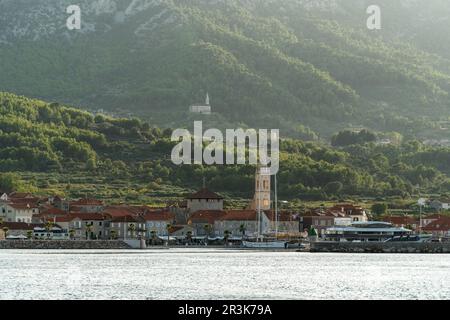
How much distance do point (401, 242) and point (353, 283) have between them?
57179mm

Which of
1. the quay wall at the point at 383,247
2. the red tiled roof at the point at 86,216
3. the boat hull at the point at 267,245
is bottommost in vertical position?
the quay wall at the point at 383,247

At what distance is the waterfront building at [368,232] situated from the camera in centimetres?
13988

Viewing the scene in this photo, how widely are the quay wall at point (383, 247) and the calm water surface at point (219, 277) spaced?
18.2m

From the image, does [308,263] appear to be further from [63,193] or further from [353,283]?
[63,193]

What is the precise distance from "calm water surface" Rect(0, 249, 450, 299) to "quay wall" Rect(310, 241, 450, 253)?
1819 centimetres

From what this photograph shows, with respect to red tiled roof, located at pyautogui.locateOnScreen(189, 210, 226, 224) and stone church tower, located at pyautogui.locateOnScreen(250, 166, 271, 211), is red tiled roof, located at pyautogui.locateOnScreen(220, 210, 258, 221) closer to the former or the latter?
red tiled roof, located at pyautogui.locateOnScreen(189, 210, 226, 224)

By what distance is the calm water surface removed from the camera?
71000 millimetres

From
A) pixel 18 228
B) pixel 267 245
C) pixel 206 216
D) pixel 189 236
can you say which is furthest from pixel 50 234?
pixel 267 245

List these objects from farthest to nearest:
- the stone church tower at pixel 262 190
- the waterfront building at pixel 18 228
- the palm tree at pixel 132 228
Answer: the stone church tower at pixel 262 190 → the palm tree at pixel 132 228 → the waterfront building at pixel 18 228

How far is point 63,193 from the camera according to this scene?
186 meters

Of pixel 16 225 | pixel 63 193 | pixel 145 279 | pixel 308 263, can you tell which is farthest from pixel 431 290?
pixel 63 193

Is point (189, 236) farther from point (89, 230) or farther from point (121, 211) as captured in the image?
point (89, 230)

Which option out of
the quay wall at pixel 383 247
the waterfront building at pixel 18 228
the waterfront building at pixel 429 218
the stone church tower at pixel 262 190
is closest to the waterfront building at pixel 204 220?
the stone church tower at pixel 262 190

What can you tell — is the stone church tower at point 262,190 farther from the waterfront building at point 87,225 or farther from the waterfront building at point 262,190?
the waterfront building at point 87,225
